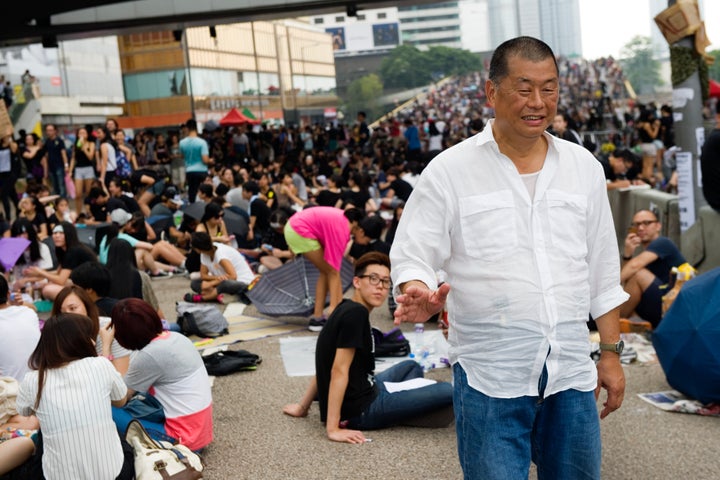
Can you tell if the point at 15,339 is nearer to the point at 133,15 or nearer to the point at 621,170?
the point at 621,170

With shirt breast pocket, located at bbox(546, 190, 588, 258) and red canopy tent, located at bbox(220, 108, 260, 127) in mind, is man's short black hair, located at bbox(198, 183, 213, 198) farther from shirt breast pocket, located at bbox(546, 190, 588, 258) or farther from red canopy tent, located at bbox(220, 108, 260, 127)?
red canopy tent, located at bbox(220, 108, 260, 127)

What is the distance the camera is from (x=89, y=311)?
572 cm

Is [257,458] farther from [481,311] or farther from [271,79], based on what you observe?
[271,79]

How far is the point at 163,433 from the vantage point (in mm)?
5137

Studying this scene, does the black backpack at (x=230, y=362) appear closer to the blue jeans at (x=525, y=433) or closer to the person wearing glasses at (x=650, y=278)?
the person wearing glasses at (x=650, y=278)

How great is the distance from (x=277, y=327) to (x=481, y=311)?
650 cm

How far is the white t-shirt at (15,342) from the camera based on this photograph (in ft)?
18.8

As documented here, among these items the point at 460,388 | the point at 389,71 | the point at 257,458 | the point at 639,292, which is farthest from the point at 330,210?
the point at 389,71

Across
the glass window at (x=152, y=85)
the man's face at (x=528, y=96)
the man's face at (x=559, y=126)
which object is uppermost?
the glass window at (x=152, y=85)

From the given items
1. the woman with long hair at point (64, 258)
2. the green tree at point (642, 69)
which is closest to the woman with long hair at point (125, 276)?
the woman with long hair at point (64, 258)

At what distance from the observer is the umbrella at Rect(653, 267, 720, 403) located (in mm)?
5496

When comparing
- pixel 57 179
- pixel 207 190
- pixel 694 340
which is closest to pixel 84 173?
pixel 57 179

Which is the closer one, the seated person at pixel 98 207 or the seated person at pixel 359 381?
the seated person at pixel 359 381

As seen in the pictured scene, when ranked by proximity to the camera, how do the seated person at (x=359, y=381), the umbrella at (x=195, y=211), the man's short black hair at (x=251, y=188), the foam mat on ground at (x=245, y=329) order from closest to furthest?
the seated person at (x=359, y=381), the foam mat on ground at (x=245, y=329), the umbrella at (x=195, y=211), the man's short black hair at (x=251, y=188)
